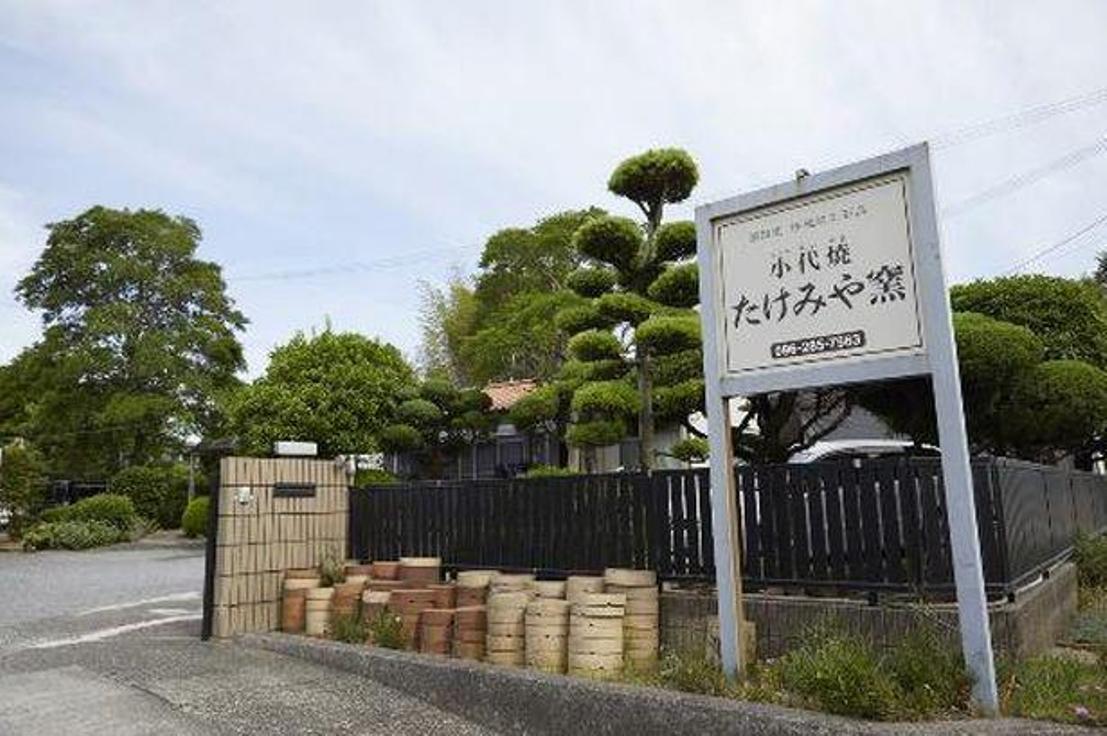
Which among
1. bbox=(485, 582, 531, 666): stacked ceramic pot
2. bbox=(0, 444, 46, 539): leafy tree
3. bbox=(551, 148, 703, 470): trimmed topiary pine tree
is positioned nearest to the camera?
bbox=(485, 582, 531, 666): stacked ceramic pot

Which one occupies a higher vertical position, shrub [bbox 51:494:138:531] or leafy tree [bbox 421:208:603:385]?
leafy tree [bbox 421:208:603:385]

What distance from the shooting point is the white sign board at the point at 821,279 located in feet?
15.0

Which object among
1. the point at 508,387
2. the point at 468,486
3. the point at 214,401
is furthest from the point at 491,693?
the point at 214,401

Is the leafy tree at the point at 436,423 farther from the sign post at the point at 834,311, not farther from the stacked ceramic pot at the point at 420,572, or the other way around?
the sign post at the point at 834,311

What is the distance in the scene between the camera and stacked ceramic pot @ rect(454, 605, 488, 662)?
618 cm

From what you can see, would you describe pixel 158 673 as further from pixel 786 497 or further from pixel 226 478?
pixel 786 497

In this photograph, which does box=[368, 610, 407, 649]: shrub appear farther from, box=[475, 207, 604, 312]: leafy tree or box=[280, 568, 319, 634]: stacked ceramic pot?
box=[475, 207, 604, 312]: leafy tree

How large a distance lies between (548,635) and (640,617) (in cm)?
67

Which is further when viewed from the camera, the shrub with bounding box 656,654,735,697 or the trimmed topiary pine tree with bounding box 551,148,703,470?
the trimmed topiary pine tree with bounding box 551,148,703,470

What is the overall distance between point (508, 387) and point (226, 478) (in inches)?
667

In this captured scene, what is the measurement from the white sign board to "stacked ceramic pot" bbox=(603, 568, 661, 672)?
1819 millimetres

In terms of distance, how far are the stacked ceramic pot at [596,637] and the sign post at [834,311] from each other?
882 mm

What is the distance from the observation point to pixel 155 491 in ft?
87.9

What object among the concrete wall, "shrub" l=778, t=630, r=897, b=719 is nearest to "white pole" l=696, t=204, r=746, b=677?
"shrub" l=778, t=630, r=897, b=719
